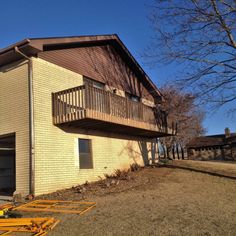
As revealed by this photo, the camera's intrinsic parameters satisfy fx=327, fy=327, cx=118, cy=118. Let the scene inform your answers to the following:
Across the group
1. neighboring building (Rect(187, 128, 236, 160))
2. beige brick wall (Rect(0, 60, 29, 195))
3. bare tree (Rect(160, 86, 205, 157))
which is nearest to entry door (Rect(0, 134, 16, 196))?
beige brick wall (Rect(0, 60, 29, 195))

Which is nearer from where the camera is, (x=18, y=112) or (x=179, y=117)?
(x=18, y=112)

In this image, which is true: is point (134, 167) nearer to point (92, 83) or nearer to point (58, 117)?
point (92, 83)

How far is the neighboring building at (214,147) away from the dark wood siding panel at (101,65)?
82.3 ft

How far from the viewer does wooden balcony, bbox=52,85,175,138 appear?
13.0m

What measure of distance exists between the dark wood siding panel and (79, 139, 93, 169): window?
352cm

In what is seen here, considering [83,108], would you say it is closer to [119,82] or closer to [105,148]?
[105,148]

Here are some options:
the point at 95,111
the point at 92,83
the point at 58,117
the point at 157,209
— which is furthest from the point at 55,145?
the point at 157,209

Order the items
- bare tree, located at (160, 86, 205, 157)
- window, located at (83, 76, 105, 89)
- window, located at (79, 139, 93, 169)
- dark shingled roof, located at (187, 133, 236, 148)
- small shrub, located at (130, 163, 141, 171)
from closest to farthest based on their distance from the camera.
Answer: window, located at (79, 139, 93, 169) → window, located at (83, 76, 105, 89) → small shrub, located at (130, 163, 141, 171) → bare tree, located at (160, 86, 205, 157) → dark shingled roof, located at (187, 133, 236, 148)

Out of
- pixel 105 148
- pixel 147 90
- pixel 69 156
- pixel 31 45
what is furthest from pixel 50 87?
pixel 147 90

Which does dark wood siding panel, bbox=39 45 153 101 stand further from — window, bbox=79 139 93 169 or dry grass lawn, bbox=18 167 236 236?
dry grass lawn, bbox=18 167 236 236

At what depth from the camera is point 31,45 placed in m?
12.2

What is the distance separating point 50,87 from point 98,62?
16.1 ft

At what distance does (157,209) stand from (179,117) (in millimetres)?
21437

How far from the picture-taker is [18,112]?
1280cm
